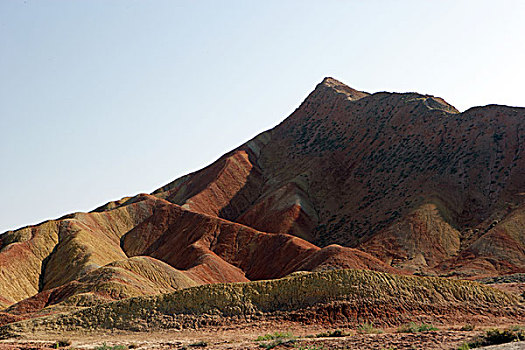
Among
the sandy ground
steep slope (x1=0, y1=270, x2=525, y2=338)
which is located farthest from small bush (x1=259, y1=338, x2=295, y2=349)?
steep slope (x1=0, y1=270, x2=525, y2=338)

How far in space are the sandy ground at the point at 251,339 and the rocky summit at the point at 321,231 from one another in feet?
5.40

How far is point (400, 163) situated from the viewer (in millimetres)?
92188

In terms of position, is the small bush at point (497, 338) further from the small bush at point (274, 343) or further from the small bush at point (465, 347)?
the small bush at point (274, 343)

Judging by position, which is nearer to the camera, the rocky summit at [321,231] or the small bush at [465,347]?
the small bush at [465,347]

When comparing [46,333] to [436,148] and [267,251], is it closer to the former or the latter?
[267,251]

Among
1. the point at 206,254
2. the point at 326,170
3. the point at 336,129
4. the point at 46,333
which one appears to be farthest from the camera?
the point at 336,129

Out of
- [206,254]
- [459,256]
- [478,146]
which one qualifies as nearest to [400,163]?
[478,146]

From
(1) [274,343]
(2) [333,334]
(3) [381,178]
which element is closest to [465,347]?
(1) [274,343]

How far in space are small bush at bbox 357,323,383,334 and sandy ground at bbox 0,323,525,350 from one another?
0.42 m

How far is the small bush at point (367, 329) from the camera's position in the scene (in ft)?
83.5

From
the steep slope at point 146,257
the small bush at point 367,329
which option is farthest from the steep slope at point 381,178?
the small bush at point 367,329

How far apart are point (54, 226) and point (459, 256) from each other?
5954 cm

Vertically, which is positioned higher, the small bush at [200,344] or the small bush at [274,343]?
the small bush at [200,344]

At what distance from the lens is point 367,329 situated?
87.1 ft
